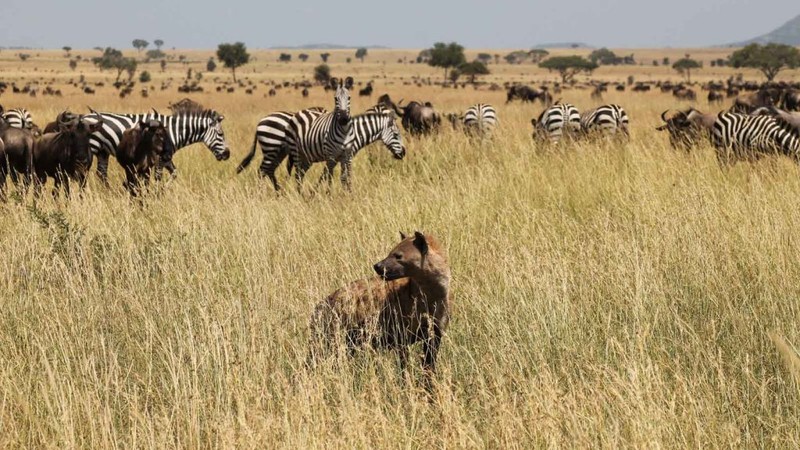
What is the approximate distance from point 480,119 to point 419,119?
132cm

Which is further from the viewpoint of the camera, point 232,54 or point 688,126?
point 232,54

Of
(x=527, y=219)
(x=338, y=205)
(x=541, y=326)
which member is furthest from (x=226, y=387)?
(x=338, y=205)

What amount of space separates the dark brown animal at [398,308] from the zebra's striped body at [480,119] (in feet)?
40.4

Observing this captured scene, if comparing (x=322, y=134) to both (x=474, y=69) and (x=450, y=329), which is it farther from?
(x=474, y=69)

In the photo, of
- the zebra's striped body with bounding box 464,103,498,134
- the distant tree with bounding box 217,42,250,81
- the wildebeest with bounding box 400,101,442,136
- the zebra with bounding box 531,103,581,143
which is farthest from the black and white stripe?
the distant tree with bounding box 217,42,250,81

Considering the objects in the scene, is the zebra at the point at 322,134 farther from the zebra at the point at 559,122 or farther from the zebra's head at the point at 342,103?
the zebra at the point at 559,122

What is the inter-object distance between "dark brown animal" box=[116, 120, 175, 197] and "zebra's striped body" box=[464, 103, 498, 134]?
23.9ft

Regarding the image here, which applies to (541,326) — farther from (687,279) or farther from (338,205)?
(338,205)

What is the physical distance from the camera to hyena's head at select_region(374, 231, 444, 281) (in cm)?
469

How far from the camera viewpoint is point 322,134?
12672 millimetres

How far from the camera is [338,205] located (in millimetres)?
9758

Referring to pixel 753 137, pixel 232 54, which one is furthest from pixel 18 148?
pixel 232 54

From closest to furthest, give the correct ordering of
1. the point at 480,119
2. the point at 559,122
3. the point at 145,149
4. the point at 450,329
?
the point at 450,329 < the point at 145,149 < the point at 559,122 < the point at 480,119

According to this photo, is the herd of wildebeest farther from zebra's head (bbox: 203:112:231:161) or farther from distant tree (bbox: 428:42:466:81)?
distant tree (bbox: 428:42:466:81)
